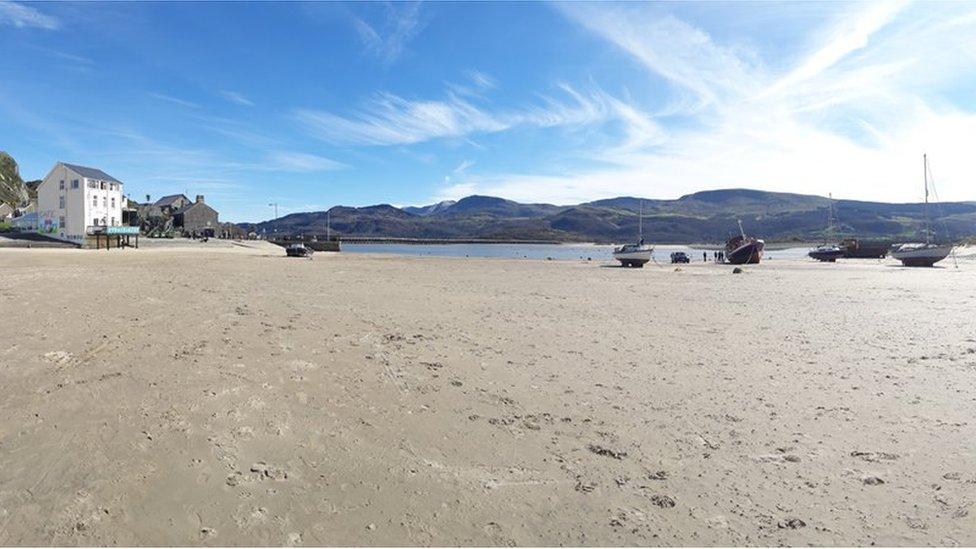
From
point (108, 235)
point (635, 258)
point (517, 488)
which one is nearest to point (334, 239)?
point (108, 235)

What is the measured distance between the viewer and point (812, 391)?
772 cm

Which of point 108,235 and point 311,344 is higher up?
point 108,235

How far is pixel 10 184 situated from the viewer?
4171 inches

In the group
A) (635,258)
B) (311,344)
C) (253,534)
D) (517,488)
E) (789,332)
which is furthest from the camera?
(635,258)

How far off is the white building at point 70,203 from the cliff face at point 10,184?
163 feet

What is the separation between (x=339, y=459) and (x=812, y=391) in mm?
6665

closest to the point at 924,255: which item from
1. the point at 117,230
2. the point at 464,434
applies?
the point at 464,434

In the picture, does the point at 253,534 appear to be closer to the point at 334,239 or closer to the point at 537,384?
the point at 537,384

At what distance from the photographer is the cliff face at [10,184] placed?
102m

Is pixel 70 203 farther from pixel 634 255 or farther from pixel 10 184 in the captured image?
pixel 634 255

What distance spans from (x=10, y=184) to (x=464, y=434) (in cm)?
13913

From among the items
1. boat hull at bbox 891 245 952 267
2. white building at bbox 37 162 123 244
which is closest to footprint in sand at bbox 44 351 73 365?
white building at bbox 37 162 123 244

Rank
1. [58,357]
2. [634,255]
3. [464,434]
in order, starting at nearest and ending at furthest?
[464,434] < [58,357] < [634,255]

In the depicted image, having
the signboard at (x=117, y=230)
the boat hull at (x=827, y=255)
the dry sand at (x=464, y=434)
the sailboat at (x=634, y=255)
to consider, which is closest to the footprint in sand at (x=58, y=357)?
the dry sand at (x=464, y=434)
